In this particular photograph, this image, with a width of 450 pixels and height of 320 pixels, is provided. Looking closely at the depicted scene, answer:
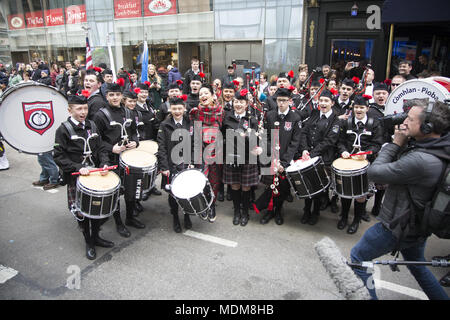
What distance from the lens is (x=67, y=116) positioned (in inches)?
176

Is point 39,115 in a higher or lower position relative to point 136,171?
higher

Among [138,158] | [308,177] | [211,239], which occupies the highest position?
[138,158]

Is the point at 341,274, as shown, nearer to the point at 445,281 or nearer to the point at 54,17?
the point at 445,281

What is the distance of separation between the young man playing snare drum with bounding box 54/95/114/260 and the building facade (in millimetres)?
5412

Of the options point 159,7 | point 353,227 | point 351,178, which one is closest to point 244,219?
point 353,227

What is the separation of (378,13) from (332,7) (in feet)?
5.04

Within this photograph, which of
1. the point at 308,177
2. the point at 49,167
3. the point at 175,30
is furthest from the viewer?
the point at 175,30

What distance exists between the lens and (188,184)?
4.28 metres

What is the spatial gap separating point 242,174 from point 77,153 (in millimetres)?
2338

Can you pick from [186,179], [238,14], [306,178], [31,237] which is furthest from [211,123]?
[238,14]

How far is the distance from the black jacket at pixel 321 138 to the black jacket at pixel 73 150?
9.85ft

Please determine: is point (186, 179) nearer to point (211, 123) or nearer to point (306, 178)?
point (211, 123)

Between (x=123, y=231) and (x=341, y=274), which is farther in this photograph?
(x=123, y=231)

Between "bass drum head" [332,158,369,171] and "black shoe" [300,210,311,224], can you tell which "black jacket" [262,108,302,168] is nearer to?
"bass drum head" [332,158,369,171]
